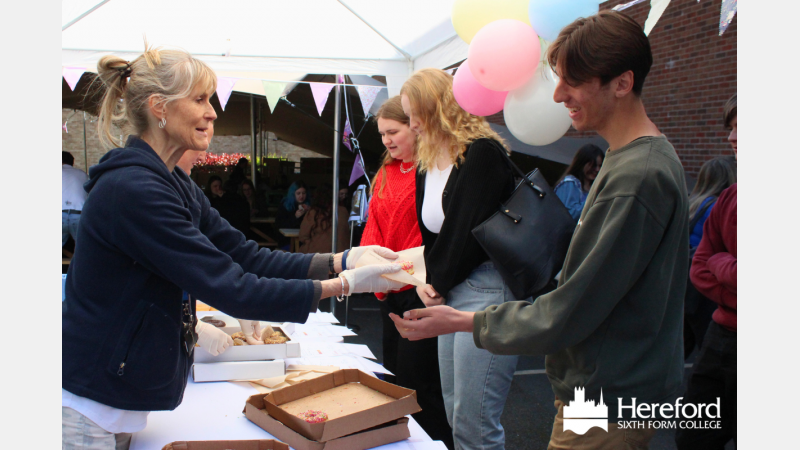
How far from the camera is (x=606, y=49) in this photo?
112 cm

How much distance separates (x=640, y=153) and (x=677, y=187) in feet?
0.33

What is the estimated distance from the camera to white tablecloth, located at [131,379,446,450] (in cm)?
145

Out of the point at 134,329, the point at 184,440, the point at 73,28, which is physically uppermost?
the point at 73,28

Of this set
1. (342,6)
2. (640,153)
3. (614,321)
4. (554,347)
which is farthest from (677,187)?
(342,6)

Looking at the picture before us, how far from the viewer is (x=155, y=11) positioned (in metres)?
4.39

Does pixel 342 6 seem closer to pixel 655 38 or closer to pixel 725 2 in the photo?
pixel 725 2

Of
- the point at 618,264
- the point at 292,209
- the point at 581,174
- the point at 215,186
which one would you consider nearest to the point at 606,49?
the point at 618,264

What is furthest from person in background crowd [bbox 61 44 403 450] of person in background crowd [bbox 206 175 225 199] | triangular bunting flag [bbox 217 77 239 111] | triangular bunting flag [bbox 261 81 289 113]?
person in background crowd [bbox 206 175 225 199]

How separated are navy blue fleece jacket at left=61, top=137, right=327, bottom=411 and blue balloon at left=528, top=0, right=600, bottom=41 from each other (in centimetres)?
141

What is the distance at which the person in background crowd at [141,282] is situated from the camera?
46.8 inches

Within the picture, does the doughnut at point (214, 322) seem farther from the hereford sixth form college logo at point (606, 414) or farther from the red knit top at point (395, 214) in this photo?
the hereford sixth form college logo at point (606, 414)

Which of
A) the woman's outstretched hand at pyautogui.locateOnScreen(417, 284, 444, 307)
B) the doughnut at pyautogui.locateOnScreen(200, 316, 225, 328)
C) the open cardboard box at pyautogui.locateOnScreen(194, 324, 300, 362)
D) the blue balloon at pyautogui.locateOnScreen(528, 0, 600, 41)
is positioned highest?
the blue balloon at pyautogui.locateOnScreen(528, 0, 600, 41)

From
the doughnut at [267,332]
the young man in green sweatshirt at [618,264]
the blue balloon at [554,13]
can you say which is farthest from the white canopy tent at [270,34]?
the young man in green sweatshirt at [618,264]

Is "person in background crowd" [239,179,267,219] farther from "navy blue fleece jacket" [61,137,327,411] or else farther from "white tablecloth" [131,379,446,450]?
"navy blue fleece jacket" [61,137,327,411]
